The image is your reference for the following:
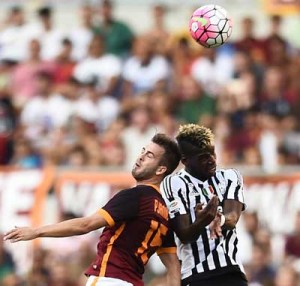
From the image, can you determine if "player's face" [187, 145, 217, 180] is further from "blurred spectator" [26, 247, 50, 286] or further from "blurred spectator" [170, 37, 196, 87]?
"blurred spectator" [170, 37, 196, 87]

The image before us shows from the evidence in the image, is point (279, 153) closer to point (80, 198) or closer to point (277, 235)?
point (277, 235)

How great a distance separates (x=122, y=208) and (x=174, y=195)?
45 centimetres

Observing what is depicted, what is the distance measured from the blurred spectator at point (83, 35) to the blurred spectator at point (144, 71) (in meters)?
0.94

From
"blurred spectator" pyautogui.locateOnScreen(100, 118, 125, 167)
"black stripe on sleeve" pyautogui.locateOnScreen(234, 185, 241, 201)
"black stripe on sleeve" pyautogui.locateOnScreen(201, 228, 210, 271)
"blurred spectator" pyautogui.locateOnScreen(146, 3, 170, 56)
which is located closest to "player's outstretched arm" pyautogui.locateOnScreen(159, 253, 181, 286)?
"black stripe on sleeve" pyautogui.locateOnScreen(201, 228, 210, 271)

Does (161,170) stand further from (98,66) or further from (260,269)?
(98,66)

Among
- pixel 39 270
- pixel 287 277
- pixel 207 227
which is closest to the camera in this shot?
pixel 207 227

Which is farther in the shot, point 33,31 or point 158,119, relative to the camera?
point 33,31

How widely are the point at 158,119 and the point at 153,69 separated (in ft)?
4.26

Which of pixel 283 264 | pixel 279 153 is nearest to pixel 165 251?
pixel 283 264

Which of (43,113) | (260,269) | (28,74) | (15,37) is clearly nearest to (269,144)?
(260,269)

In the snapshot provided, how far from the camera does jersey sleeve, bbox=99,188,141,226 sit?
392 inches

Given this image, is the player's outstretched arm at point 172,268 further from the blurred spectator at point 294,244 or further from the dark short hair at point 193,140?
the blurred spectator at point 294,244

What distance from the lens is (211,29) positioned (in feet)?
36.6

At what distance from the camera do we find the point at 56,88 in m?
18.2
